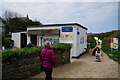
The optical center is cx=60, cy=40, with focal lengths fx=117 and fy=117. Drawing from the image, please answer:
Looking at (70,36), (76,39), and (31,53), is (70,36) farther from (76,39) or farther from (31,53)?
(31,53)

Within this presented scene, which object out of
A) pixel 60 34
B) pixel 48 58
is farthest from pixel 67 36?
pixel 48 58

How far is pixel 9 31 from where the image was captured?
2856 cm

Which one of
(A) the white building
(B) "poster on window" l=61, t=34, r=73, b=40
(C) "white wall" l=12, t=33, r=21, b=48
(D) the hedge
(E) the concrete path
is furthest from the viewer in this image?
(C) "white wall" l=12, t=33, r=21, b=48

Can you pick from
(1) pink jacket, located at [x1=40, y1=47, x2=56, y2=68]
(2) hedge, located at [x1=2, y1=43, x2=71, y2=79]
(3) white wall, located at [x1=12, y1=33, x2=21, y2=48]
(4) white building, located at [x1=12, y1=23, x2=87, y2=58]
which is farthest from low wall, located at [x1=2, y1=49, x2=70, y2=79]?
(3) white wall, located at [x1=12, y1=33, x2=21, y2=48]

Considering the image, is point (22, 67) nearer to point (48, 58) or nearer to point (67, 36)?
point (48, 58)

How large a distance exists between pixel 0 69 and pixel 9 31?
26698 mm

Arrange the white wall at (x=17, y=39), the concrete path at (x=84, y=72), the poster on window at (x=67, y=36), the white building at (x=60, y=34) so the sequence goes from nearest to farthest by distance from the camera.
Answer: the concrete path at (x=84, y=72)
the white building at (x=60, y=34)
the poster on window at (x=67, y=36)
the white wall at (x=17, y=39)

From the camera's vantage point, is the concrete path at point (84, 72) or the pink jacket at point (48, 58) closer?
the pink jacket at point (48, 58)

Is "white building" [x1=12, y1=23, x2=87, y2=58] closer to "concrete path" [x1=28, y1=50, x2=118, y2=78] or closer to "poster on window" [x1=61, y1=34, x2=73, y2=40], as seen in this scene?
"poster on window" [x1=61, y1=34, x2=73, y2=40]

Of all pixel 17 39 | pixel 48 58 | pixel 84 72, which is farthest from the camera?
pixel 17 39

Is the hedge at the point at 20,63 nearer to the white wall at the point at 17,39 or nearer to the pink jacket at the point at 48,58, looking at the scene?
the pink jacket at the point at 48,58

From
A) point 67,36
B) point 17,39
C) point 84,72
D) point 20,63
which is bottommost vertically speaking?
point 84,72

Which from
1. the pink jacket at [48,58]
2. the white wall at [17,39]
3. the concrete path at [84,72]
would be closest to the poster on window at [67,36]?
the concrete path at [84,72]

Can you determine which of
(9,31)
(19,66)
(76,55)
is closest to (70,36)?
(76,55)
